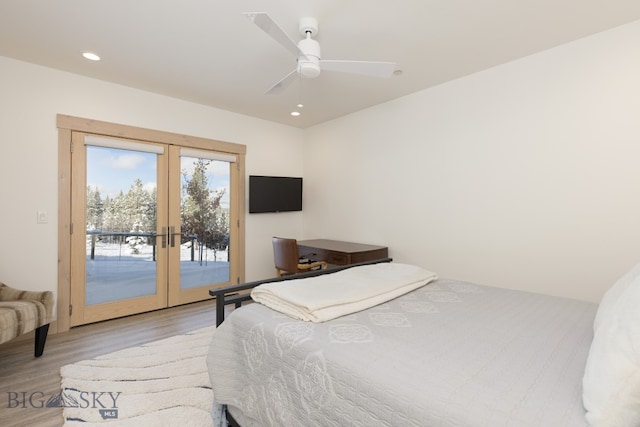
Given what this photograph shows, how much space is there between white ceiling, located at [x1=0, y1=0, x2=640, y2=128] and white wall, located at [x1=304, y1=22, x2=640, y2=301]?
26 cm

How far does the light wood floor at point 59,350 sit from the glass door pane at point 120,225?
1.24ft

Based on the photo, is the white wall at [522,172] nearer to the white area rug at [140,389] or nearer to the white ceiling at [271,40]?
the white ceiling at [271,40]

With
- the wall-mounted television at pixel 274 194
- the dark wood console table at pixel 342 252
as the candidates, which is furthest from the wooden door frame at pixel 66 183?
the dark wood console table at pixel 342 252


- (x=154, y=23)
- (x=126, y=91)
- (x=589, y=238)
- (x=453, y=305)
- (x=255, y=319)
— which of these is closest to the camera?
(x=255, y=319)

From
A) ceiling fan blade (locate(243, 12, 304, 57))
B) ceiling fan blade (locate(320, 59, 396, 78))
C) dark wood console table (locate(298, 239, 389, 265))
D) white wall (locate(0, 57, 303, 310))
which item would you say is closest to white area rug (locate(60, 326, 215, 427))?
white wall (locate(0, 57, 303, 310))

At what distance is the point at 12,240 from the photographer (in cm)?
279

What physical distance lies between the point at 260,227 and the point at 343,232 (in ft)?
4.09

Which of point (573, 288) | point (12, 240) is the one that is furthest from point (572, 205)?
point (12, 240)

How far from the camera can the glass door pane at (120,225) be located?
10.6 feet

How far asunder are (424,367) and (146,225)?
11.6 ft

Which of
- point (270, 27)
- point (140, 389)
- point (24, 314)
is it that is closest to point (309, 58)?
point (270, 27)

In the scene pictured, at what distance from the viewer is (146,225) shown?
11.7 ft

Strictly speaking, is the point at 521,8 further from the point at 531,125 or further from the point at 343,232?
the point at 343,232

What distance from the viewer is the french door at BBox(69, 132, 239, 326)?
Result: 3168 mm
